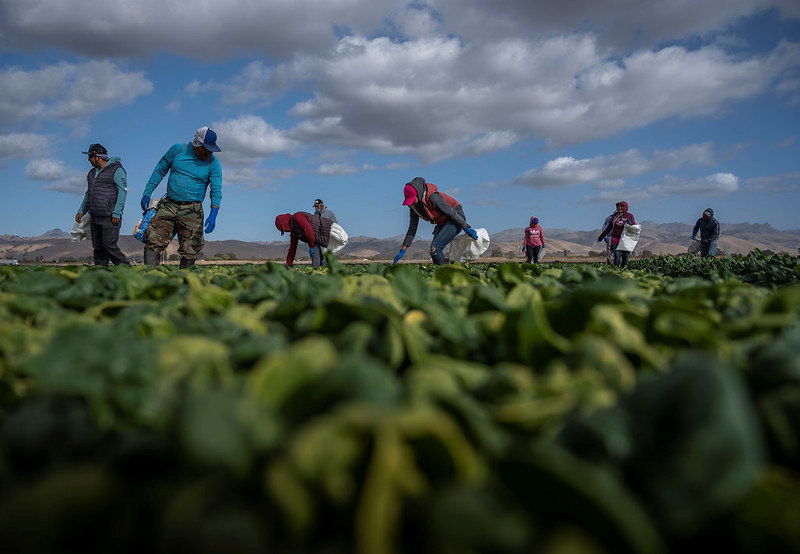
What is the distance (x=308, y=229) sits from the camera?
1484 cm

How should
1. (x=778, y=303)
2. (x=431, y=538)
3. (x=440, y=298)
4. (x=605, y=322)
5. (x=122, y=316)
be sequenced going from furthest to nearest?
(x=440, y=298) → (x=122, y=316) → (x=778, y=303) → (x=605, y=322) → (x=431, y=538)

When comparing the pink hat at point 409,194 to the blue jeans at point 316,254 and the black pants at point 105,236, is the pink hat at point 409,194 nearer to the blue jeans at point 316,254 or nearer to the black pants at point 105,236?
the blue jeans at point 316,254

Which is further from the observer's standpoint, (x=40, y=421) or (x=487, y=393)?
(x=487, y=393)

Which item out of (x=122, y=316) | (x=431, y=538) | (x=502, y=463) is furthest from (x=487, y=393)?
(x=122, y=316)

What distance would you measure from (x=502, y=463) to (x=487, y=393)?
324mm

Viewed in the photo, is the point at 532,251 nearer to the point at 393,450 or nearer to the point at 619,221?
the point at 619,221

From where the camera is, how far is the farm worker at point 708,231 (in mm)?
21625

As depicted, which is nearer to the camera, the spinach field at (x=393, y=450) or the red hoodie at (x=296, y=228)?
the spinach field at (x=393, y=450)

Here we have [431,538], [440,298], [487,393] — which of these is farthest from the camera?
[440,298]

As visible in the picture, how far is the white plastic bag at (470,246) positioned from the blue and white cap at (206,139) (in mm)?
7393

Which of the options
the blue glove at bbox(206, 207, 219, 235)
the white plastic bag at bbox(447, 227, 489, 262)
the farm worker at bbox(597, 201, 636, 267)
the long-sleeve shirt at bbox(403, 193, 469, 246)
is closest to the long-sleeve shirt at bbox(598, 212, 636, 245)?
the farm worker at bbox(597, 201, 636, 267)

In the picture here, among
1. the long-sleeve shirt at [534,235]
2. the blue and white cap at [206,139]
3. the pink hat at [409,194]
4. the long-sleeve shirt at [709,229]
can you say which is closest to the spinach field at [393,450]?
the blue and white cap at [206,139]

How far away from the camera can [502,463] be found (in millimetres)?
763

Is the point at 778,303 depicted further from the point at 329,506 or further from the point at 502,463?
the point at 329,506
